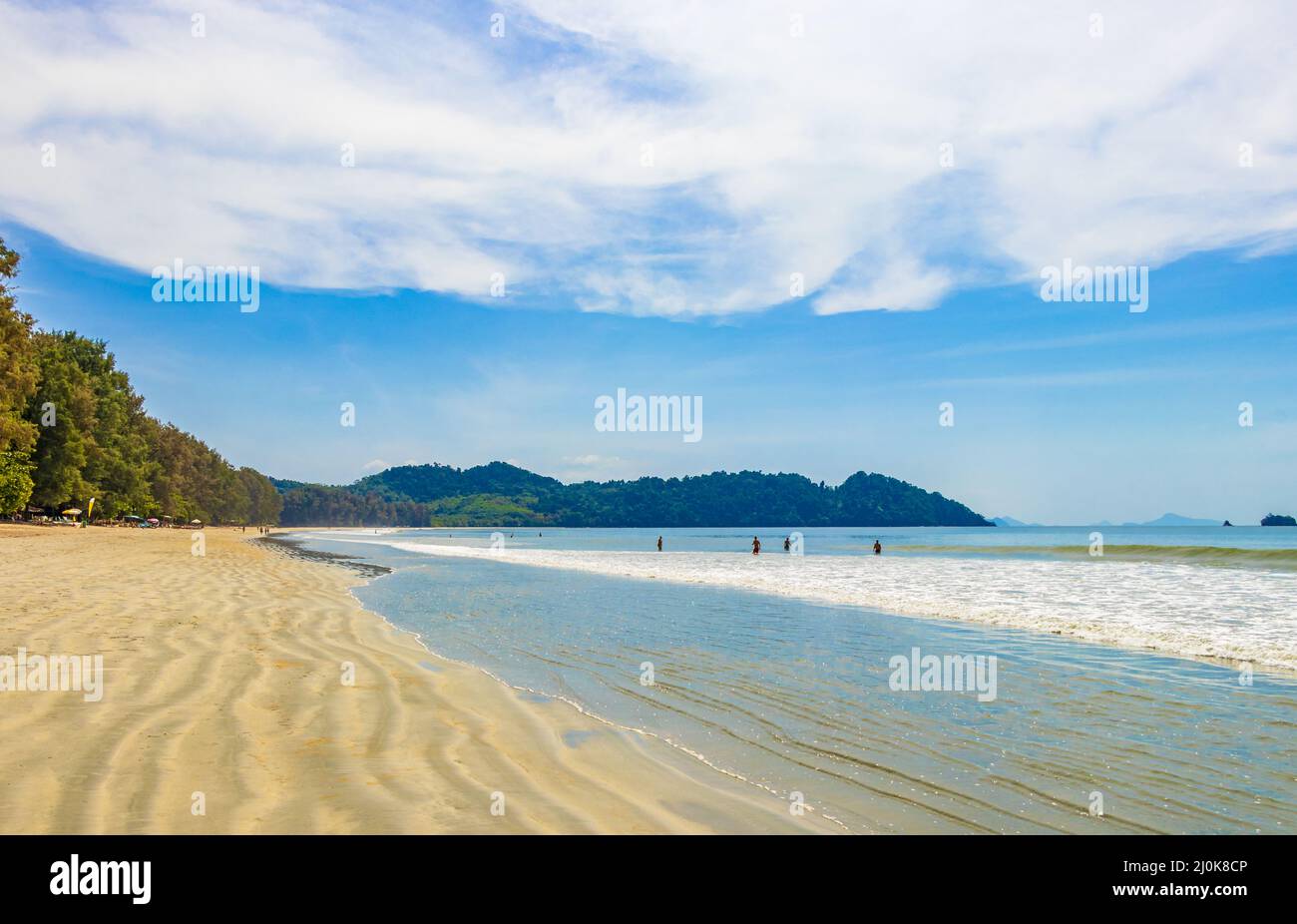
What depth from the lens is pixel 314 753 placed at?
7137 mm

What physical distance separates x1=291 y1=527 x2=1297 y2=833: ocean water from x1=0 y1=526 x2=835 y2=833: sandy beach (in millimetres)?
889

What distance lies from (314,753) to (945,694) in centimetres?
809

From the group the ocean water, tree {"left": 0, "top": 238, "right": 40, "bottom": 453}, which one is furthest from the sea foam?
tree {"left": 0, "top": 238, "right": 40, "bottom": 453}

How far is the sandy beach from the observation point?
5.53m

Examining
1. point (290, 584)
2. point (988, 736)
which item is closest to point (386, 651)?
point (988, 736)

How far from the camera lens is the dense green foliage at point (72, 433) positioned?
53375mm

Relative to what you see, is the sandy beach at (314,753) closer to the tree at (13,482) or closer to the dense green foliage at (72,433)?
the dense green foliage at (72,433)

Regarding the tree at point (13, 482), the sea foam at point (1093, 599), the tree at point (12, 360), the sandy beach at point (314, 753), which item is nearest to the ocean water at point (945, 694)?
the sea foam at point (1093, 599)

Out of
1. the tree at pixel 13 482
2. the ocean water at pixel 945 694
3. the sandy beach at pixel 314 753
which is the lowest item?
the ocean water at pixel 945 694

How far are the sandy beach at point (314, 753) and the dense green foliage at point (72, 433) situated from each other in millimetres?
51927

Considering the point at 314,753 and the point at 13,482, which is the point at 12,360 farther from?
the point at 314,753

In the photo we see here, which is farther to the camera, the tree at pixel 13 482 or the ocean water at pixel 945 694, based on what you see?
the tree at pixel 13 482

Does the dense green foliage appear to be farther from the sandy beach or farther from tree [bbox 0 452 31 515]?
the sandy beach
